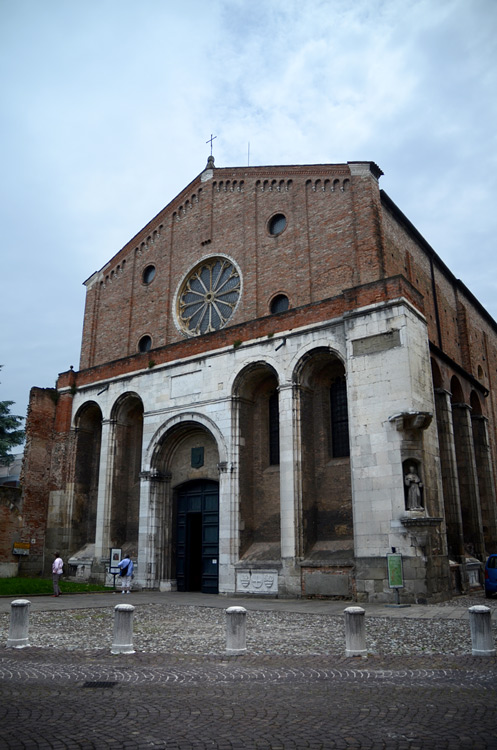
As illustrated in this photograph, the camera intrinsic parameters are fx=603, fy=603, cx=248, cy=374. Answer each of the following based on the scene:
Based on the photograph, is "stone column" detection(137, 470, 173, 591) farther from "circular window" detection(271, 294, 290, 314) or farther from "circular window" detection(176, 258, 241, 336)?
"circular window" detection(271, 294, 290, 314)

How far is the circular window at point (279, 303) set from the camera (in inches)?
855

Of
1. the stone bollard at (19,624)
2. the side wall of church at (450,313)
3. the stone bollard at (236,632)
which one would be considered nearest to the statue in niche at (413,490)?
the side wall of church at (450,313)

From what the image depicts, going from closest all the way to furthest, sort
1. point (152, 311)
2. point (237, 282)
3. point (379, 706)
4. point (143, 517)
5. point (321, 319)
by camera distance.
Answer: point (379, 706)
point (321, 319)
point (143, 517)
point (237, 282)
point (152, 311)

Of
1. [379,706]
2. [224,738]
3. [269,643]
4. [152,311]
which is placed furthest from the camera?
[152,311]

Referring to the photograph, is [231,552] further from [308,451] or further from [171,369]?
[171,369]

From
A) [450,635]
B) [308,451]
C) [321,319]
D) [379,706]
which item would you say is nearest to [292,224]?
[321,319]

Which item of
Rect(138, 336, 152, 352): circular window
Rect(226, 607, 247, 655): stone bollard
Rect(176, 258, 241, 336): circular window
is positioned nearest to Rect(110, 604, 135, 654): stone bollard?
Rect(226, 607, 247, 655): stone bollard

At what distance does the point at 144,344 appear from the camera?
2617cm

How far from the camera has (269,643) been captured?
31.4ft

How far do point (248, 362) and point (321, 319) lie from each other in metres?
2.92

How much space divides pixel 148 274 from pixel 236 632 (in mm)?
20733

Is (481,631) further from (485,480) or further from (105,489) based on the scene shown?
(485,480)

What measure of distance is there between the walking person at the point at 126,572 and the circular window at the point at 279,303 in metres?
9.95

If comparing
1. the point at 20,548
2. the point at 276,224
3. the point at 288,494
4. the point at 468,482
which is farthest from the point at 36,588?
the point at 468,482
